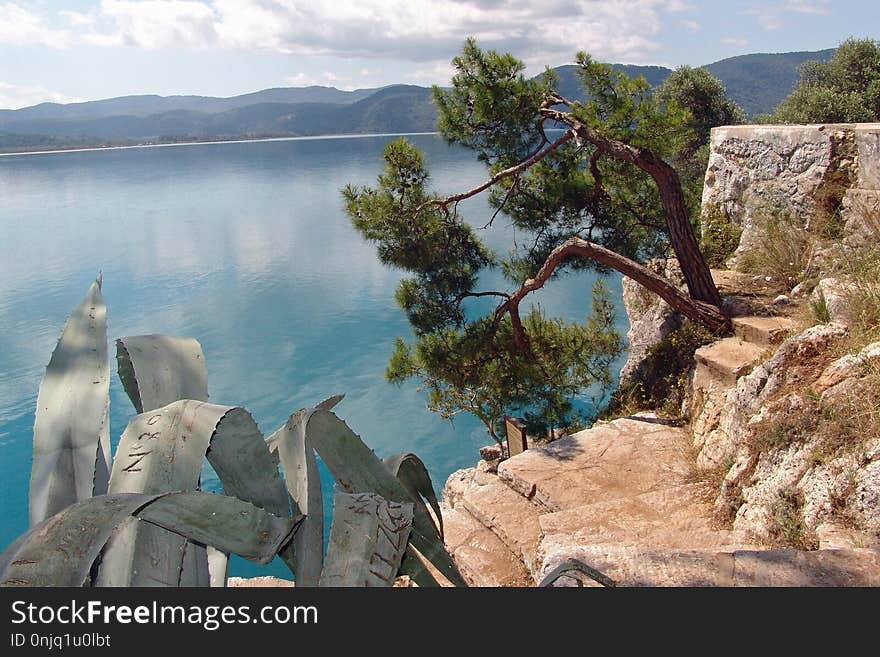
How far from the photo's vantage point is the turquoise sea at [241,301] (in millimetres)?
12188

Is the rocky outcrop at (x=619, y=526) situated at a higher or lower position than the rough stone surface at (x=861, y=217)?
lower

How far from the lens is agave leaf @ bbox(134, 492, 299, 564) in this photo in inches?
34.2

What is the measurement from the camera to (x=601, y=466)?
13.7 feet

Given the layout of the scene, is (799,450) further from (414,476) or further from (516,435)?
(516,435)

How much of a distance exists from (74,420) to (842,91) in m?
13.9

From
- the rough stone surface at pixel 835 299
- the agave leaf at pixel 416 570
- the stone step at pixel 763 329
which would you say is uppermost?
the agave leaf at pixel 416 570

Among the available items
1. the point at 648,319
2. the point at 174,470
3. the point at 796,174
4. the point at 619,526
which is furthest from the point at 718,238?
the point at 174,470

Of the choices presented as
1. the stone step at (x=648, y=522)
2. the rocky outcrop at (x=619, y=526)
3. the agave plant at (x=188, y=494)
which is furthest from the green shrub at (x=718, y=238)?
the agave plant at (x=188, y=494)

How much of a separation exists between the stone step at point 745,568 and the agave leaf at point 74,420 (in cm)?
130

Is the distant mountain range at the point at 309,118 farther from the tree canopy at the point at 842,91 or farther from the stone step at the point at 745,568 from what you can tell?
the stone step at the point at 745,568

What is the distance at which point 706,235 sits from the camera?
22.8 feet

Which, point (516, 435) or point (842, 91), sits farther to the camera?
point (842, 91)

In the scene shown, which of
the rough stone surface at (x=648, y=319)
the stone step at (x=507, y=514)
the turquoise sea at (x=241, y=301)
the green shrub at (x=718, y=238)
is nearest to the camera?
the stone step at (x=507, y=514)

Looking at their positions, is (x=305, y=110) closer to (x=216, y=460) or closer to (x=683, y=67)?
(x=683, y=67)
